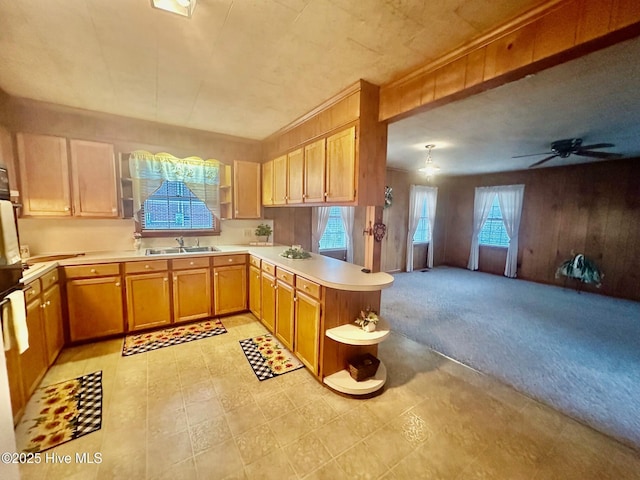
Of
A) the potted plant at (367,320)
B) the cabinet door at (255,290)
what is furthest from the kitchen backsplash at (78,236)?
the potted plant at (367,320)

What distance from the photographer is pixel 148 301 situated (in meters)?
3.07

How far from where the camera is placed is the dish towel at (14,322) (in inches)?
50.0

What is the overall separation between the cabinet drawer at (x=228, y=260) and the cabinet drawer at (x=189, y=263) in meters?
0.12

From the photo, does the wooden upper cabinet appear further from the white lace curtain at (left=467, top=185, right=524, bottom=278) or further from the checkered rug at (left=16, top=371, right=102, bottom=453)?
the white lace curtain at (left=467, top=185, right=524, bottom=278)

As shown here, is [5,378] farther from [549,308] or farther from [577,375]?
[549,308]

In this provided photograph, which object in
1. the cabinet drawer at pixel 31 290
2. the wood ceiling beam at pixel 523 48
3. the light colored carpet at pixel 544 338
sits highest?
the wood ceiling beam at pixel 523 48

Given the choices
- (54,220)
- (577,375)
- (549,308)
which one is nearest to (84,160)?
(54,220)

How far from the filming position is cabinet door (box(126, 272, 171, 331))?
298cm

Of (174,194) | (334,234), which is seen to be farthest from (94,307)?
(334,234)

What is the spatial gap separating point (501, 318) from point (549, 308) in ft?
4.19

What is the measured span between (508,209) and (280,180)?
5.97 m

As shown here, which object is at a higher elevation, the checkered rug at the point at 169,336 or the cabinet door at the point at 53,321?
the cabinet door at the point at 53,321

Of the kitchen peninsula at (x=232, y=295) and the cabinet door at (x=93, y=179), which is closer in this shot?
the kitchen peninsula at (x=232, y=295)

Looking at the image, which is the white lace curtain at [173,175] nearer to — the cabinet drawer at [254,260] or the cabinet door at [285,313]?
the cabinet drawer at [254,260]
